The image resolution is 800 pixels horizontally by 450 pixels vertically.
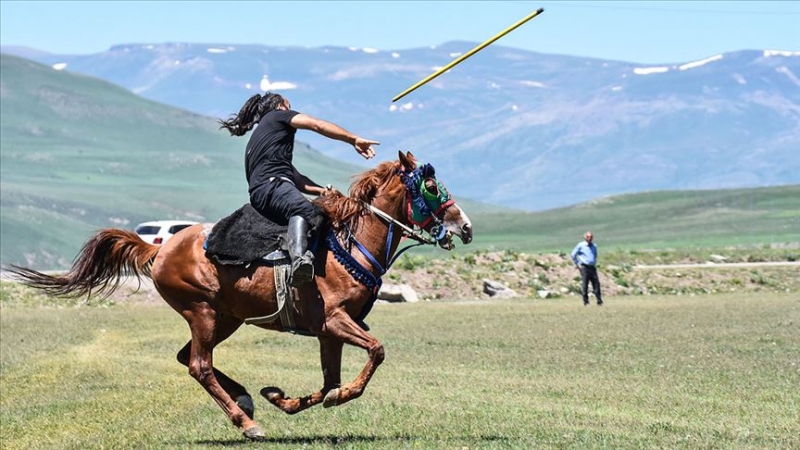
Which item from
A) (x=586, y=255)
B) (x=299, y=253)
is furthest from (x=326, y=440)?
(x=586, y=255)

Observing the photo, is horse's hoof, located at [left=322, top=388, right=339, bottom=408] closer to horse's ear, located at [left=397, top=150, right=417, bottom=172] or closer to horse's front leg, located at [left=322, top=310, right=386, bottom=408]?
horse's front leg, located at [left=322, top=310, right=386, bottom=408]

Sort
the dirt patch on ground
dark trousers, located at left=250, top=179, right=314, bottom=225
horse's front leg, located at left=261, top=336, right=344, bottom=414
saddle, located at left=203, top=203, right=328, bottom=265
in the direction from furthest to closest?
1. the dirt patch on ground
2. saddle, located at left=203, top=203, right=328, bottom=265
3. dark trousers, located at left=250, top=179, right=314, bottom=225
4. horse's front leg, located at left=261, top=336, right=344, bottom=414

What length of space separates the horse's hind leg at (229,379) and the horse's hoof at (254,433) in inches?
17.0

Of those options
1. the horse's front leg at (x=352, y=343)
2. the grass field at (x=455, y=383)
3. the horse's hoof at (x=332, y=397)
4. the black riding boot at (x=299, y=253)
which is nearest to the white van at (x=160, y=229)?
the grass field at (x=455, y=383)

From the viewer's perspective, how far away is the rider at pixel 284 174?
1330 centimetres

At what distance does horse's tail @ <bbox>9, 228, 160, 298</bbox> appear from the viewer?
1523cm

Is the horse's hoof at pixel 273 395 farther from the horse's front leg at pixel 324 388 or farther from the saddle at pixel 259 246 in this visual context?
the saddle at pixel 259 246

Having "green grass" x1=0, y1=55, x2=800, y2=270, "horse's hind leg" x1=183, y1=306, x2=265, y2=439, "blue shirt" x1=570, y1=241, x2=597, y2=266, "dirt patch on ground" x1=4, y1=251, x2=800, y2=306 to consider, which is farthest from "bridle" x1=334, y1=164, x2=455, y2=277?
"green grass" x1=0, y1=55, x2=800, y2=270

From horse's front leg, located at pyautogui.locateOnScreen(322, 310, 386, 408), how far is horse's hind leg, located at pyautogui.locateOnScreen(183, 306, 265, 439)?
0.98m

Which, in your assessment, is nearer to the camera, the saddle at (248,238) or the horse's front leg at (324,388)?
the horse's front leg at (324,388)

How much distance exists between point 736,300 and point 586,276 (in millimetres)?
4870

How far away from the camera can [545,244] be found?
125125 millimetres

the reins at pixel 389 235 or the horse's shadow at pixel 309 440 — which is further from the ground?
the reins at pixel 389 235

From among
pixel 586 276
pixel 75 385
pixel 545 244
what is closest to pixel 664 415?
pixel 75 385
